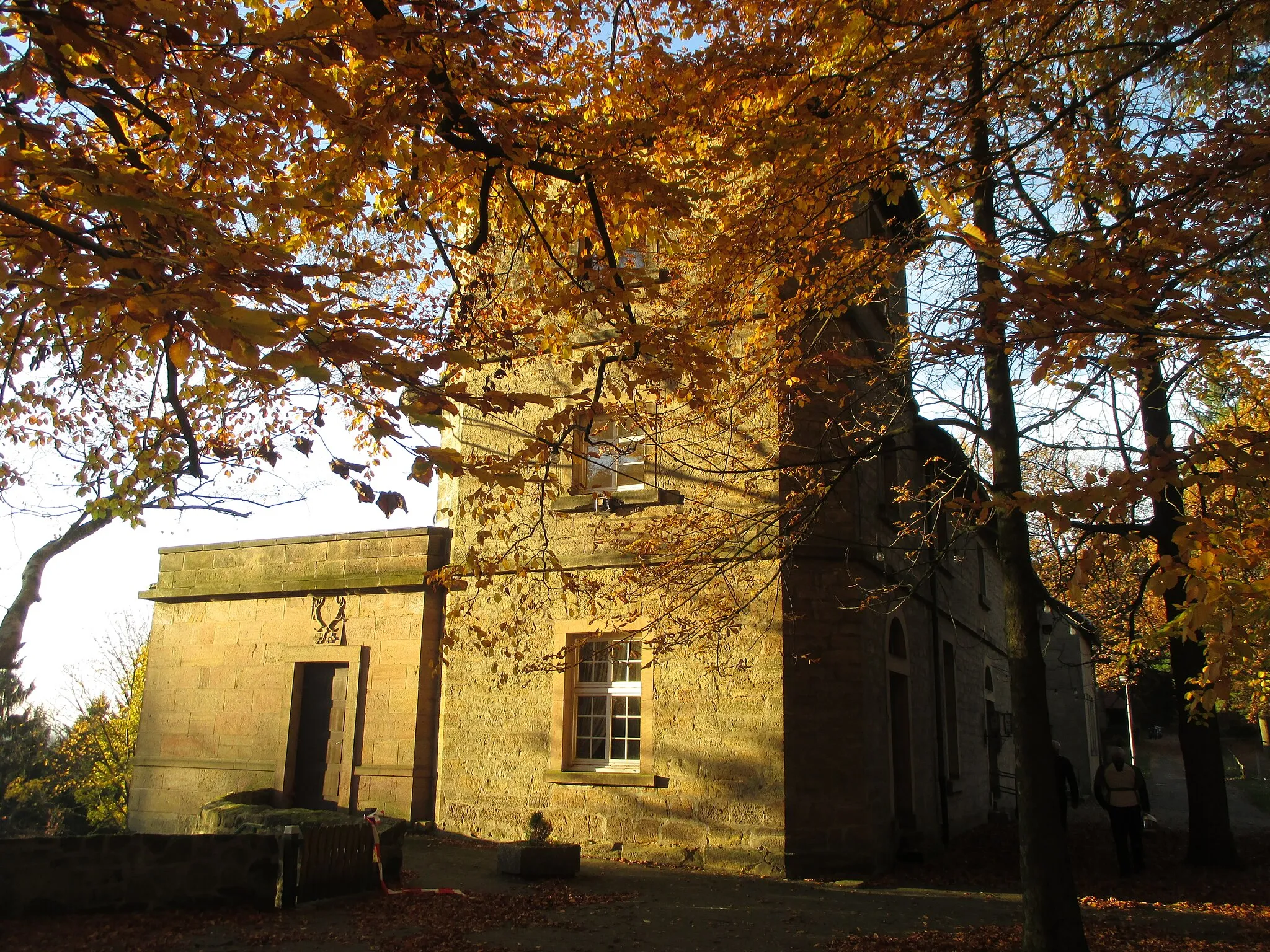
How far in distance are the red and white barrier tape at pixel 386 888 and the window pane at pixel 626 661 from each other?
12.3ft

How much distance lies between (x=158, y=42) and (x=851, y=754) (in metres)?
9.57

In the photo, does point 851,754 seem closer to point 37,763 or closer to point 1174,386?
point 1174,386

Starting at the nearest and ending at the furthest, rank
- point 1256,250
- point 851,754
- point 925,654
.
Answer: point 1256,250 < point 851,754 < point 925,654

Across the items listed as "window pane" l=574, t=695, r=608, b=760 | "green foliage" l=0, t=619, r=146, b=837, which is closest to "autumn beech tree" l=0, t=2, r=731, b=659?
"window pane" l=574, t=695, r=608, b=760

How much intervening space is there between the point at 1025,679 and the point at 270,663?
1129 centimetres

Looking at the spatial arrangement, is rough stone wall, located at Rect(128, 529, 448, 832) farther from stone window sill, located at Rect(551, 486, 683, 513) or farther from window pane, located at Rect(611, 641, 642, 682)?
window pane, located at Rect(611, 641, 642, 682)

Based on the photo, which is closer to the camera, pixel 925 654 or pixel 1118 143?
pixel 1118 143

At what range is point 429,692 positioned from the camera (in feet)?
44.0

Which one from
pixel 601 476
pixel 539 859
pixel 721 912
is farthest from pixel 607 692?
pixel 721 912

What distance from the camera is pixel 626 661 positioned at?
12.1 meters

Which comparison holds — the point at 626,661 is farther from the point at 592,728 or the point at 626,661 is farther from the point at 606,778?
the point at 606,778

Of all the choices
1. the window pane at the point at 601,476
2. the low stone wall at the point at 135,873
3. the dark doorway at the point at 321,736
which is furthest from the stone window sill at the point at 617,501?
the low stone wall at the point at 135,873

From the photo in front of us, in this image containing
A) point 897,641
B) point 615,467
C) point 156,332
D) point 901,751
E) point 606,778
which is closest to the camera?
point 156,332

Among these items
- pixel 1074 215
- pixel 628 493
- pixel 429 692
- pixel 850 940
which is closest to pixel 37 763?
pixel 429 692
